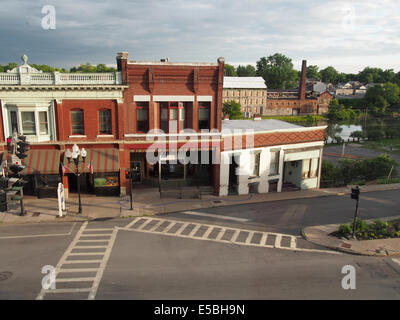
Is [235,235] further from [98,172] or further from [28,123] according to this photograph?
[28,123]

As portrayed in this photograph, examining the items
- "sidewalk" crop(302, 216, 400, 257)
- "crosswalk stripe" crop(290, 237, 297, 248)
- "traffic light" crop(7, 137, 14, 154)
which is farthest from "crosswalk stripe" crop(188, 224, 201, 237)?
"traffic light" crop(7, 137, 14, 154)

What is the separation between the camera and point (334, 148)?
211 feet

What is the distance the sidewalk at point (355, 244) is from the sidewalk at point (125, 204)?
6.67 meters

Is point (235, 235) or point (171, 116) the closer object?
point (235, 235)

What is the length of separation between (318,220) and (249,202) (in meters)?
5.31

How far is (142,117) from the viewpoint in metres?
24.9

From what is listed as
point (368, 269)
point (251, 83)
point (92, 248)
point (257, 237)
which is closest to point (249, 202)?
point (257, 237)

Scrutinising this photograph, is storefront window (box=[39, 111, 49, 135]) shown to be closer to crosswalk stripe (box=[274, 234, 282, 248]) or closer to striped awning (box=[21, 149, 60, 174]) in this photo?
striped awning (box=[21, 149, 60, 174])

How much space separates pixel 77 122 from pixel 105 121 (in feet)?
6.65

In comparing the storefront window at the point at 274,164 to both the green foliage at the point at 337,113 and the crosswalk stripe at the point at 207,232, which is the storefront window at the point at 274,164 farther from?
the green foliage at the point at 337,113

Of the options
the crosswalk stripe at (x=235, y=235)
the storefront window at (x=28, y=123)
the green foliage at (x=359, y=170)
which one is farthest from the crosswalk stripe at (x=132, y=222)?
the green foliage at (x=359, y=170)

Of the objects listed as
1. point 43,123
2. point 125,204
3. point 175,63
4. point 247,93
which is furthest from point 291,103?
point 43,123
